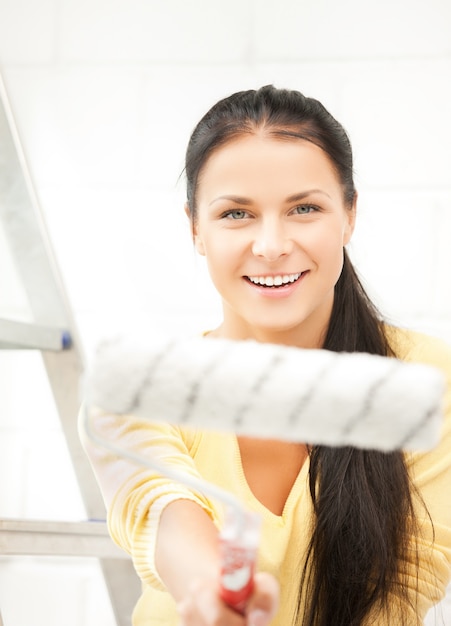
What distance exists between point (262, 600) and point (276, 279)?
20.5 inches

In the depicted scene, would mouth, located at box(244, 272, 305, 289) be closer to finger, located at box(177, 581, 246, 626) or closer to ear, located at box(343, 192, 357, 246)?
ear, located at box(343, 192, 357, 246)

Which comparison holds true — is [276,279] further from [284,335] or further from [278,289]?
[284,335]

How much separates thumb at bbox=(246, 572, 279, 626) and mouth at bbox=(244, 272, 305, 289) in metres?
0.51

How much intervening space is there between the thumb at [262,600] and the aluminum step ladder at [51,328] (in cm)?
66

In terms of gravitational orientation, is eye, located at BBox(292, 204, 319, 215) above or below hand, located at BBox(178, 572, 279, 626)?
above

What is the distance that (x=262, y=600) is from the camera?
0.48 m

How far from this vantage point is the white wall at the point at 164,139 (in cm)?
142

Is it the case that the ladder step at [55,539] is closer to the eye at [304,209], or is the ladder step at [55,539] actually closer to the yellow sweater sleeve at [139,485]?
the yellow sweater sleeve at [139,485]

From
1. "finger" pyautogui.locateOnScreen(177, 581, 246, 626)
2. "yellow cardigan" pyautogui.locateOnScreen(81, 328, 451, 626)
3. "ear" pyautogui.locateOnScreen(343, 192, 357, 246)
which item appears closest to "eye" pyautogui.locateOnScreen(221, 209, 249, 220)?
"ear" pyautogui.locateOnScreen(343, 192, 357, 246)

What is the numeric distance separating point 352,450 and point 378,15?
0.81m

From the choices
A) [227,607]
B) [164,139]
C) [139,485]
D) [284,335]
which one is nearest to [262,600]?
[227,607]

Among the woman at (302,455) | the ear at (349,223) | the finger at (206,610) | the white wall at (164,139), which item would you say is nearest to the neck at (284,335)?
the woman at (302,455)

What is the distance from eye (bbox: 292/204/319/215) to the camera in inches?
38.5

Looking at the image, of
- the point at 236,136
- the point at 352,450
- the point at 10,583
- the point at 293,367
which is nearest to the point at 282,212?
the point at 236,136
